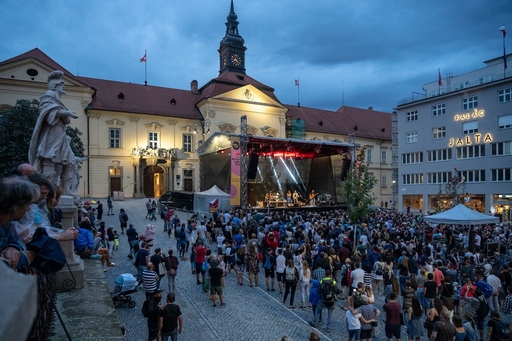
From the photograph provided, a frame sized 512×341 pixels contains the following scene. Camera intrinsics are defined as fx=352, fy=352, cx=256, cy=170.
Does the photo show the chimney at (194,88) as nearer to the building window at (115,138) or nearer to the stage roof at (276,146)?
the building window at (115,138)

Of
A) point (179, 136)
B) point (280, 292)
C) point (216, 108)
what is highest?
point (216, 108)

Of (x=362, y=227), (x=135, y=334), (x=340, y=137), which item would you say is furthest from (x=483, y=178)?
(x=135, y=334)

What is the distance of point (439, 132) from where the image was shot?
38.8 metres

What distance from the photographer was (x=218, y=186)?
30.0 m

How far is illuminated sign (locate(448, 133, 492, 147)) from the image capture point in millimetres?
34328

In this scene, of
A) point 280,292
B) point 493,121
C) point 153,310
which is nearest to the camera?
point 153,310

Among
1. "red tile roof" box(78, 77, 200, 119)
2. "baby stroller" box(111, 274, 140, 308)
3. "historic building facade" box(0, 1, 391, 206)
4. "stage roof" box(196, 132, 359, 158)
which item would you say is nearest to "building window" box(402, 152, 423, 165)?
"historic building facade" box(0, 1, 391, 206)

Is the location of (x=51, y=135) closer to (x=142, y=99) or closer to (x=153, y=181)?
(x=153, y=181)

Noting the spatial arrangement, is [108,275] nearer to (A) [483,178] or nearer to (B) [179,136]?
(B) [179,136]

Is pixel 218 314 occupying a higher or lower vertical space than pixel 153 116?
lower

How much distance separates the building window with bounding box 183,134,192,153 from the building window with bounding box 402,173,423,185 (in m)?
25.8

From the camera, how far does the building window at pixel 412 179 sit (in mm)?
40466

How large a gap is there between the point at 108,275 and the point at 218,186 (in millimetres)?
18538

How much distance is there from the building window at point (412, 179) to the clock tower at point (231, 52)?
26083mm
